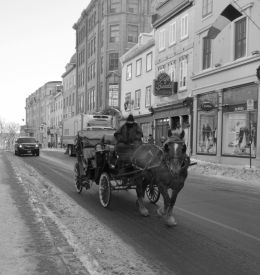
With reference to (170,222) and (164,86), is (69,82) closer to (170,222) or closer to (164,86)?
(164,86)

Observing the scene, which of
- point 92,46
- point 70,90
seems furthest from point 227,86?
point 70,90

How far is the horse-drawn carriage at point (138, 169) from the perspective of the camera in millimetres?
6996

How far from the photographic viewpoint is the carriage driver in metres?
8.73

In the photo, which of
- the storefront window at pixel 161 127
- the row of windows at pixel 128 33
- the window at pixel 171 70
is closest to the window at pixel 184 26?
the window at pixel 171 70

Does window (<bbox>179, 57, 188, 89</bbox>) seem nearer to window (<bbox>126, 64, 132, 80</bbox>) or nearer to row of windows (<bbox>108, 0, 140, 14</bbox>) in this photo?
window (<bbox>126, 64, 132, 80</bbox>)

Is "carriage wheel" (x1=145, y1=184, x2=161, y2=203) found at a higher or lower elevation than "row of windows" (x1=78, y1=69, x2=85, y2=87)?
lower

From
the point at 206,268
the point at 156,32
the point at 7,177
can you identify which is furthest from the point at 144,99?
the point at 206,268

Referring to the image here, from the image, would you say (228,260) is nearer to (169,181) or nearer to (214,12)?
(169,181)

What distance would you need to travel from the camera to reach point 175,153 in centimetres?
682

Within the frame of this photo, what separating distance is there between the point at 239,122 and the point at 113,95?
88.7 ft

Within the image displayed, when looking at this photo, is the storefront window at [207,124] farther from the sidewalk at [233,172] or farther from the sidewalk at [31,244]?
the sidewalk at [31,244]

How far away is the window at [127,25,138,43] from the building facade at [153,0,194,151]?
17781 mm

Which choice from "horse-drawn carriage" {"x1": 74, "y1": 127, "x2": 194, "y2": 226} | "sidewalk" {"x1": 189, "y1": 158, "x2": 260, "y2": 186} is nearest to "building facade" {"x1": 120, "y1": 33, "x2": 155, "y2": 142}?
"sidewalk" {"x1": 189, "y1": 158, "x2": 260, "y2": 186}

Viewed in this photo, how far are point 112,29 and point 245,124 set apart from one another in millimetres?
32985
